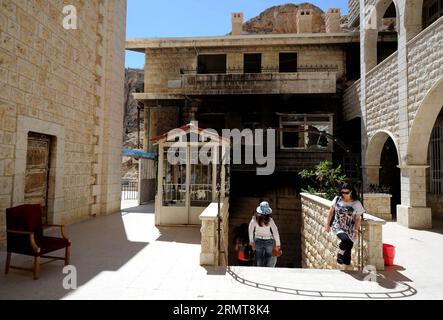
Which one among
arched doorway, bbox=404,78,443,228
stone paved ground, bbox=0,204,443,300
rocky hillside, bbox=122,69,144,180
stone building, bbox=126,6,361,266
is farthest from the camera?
rocky hillside, bbox=122,69,144,180

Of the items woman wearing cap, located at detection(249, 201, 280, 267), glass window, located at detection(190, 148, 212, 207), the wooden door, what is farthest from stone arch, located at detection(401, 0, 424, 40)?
the wooden door

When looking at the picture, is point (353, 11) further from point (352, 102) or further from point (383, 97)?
point (383, 97)

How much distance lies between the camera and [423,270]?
514cm

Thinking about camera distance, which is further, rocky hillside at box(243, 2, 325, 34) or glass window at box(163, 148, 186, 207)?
rocky hillside at box(243, 2, 325, 34)

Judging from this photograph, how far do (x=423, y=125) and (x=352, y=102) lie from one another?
625cm

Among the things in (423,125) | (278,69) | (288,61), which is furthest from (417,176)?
(288,61)

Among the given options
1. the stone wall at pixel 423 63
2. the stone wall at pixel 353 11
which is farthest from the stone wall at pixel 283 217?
the stone wall at pixel 353 11

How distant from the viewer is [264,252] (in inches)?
228

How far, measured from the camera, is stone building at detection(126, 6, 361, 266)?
49.6 feet

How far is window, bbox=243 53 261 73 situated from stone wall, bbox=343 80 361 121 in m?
5.78

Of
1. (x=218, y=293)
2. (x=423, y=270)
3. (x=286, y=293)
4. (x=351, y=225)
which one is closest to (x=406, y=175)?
(x=423, y=270)

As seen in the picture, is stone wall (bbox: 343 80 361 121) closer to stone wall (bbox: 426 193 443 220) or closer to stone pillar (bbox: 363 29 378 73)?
stone pillar (bbox: 363 29 378 73)

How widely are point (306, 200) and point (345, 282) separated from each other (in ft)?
19.3

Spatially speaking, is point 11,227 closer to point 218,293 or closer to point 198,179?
point 218,293
